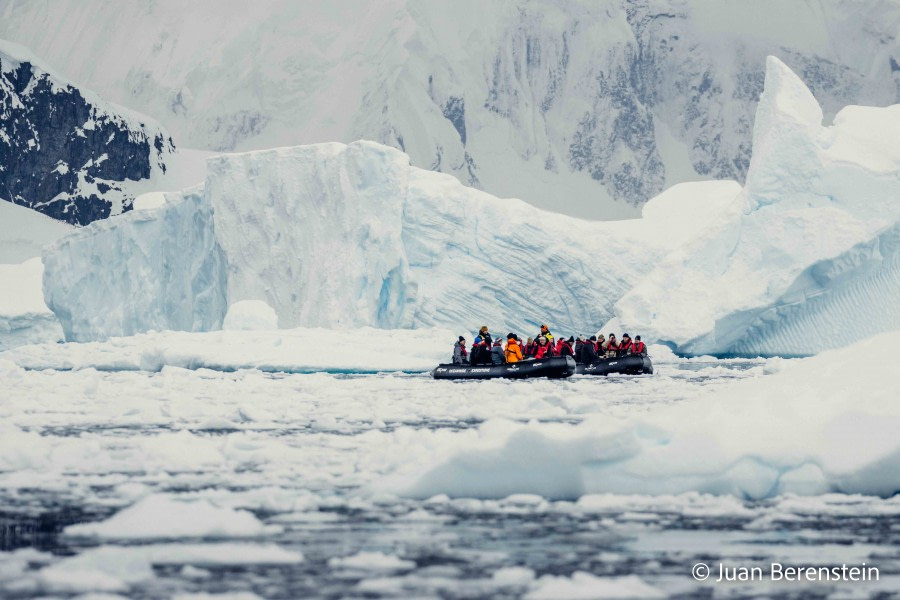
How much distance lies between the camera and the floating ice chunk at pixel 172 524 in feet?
23.2

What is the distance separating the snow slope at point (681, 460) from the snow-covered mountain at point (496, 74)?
9046 cm

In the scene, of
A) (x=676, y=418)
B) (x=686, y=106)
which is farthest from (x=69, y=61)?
(x=676, y=418)

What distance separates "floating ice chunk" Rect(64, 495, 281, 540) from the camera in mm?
7059

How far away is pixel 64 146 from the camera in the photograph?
325 ft

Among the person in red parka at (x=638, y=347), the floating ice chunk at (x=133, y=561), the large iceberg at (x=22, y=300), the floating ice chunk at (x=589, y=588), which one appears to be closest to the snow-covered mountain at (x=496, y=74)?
the large iceberg at (x=22, y=300)

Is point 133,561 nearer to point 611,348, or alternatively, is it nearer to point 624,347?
point 624,347

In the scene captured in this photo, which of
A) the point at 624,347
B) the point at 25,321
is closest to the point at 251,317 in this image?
the point at 624,347

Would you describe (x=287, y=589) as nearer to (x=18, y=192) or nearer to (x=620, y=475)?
(x=620, y=475)

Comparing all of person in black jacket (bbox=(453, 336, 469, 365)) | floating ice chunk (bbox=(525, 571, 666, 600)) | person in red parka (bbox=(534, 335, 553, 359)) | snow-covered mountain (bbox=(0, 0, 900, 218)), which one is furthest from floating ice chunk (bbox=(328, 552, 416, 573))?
snow-covered mountain (bbox=(0, 0, 900, 218))

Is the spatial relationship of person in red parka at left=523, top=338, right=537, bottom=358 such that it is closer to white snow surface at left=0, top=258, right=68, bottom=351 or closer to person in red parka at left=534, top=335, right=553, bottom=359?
person in red parka at left=534, top=335, right=553, bottom=359

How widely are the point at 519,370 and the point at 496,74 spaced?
87.8 metres

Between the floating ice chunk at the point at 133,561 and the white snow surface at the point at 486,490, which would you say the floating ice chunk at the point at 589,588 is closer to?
the white snow surface at the point at 486,490

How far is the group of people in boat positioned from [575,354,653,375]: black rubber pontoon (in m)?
0.21

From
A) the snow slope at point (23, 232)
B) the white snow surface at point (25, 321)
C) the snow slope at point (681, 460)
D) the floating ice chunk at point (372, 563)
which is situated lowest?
the floating ice chunk at point (372, 563)
